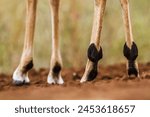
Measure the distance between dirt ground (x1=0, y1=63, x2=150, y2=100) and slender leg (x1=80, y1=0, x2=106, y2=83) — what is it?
0.25 feet

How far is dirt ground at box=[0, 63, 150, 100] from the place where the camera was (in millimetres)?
6906

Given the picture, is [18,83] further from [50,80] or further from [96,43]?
[96,43]

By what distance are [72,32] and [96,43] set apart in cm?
30

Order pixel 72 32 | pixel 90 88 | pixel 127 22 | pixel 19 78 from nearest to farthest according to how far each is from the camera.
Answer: pixel 90 88 < pixel 127 22 < pixel 19 78 < pixel 72 32

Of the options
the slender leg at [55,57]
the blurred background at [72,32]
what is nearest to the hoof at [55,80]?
the slender leg at [55,57]

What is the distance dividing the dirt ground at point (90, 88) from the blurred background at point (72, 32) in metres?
0.10

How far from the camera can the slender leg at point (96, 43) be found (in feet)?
23.1

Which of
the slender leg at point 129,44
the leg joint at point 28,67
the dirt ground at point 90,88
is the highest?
the slender leg at point 129,44

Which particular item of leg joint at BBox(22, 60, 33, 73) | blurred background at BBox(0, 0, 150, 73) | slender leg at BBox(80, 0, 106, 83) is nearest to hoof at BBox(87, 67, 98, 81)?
slender leg at BBox(80, 0, 106, 83)

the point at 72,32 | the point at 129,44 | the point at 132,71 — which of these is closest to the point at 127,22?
the point at 129,44

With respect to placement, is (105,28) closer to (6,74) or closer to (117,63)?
(117,63)

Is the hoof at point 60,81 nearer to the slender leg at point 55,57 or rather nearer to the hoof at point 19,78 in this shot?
the slender leg at point 55,57

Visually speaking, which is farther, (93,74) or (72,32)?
(72,32)

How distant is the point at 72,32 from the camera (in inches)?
287
